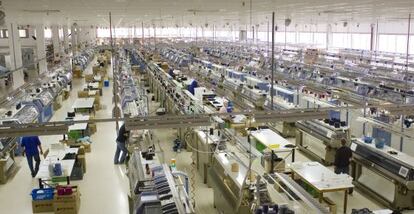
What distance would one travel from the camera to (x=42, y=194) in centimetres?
987

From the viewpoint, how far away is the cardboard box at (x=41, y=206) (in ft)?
32.2

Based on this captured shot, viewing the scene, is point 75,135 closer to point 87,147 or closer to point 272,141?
point 87,147

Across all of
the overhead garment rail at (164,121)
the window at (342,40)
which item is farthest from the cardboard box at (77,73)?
the overhead garment rail at (164,121)

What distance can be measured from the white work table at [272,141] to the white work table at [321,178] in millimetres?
1173

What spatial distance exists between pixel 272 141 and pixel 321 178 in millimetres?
2781

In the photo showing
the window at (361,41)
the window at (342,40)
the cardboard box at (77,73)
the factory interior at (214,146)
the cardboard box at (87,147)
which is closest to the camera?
the factory interior at (214,146)

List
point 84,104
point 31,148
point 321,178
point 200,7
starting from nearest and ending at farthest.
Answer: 1. point 321,178
2. point 200,7
3. point 31,148
4. point 84,104

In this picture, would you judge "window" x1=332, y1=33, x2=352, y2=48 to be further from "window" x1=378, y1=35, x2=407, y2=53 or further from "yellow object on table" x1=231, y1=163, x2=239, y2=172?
"yellow object on table" x1=231, y1=163, x2=239, y2=172

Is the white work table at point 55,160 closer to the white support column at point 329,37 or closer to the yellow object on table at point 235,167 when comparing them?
the yellow object on table at point 235,167

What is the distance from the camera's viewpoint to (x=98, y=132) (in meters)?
16.7

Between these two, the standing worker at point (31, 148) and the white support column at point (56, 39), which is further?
the white support column at point (56, 39)

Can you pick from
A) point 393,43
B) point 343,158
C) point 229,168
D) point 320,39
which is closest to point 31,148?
point 229,168

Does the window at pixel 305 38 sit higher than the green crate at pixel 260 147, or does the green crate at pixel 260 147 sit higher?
the window at pixel 305 38

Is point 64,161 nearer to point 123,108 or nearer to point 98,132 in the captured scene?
point 123,108
